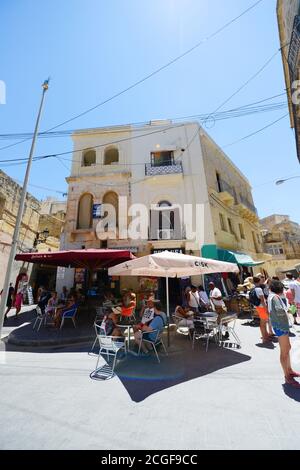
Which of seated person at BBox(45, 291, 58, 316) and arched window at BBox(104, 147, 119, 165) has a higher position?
arched window at BBox(104, 147, 119, 165)

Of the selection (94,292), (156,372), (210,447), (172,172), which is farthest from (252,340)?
(172,172)

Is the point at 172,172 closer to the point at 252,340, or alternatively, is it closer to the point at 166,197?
the point at 166,197

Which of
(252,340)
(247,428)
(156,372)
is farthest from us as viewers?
(252,340)

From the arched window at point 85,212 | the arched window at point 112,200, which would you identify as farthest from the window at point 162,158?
the arched window at point 85,212

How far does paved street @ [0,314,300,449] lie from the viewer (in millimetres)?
2412

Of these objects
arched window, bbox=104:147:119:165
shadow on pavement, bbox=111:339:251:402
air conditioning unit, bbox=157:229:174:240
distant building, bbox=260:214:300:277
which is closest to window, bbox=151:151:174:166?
arched window, bbox=104:147:119:165

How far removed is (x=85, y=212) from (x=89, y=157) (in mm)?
4797

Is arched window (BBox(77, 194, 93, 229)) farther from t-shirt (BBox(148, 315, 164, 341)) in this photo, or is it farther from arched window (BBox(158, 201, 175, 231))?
t-shirt (BBox(148, 315, 164, 341))

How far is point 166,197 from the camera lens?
14.7 m

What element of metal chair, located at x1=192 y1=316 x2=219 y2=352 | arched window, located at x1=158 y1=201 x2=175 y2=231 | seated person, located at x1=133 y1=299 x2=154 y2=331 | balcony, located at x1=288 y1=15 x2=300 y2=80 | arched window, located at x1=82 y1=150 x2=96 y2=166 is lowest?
metal chair, located at x1=192 y1=316 x2=219 y2=352

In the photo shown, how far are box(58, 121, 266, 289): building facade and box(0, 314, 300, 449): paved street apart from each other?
357 inches

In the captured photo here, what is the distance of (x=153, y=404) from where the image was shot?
3115mm

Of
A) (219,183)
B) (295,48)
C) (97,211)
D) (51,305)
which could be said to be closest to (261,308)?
(51,305)
